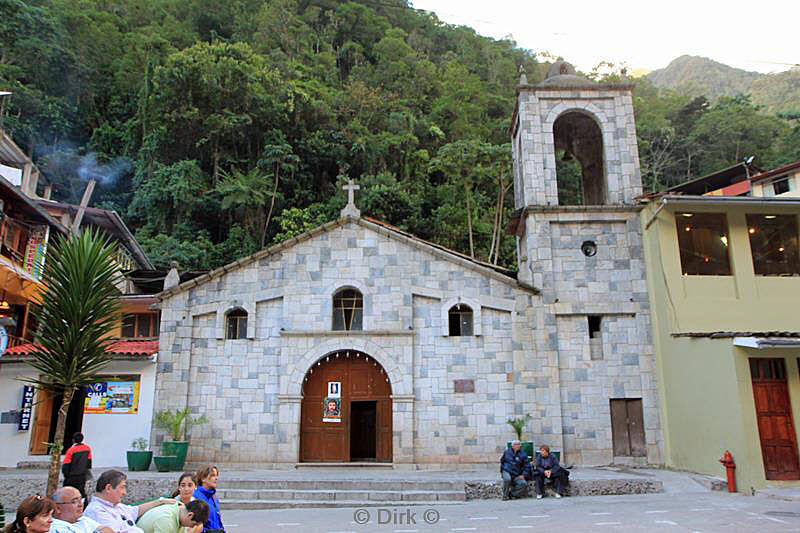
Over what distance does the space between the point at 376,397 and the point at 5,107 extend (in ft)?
107

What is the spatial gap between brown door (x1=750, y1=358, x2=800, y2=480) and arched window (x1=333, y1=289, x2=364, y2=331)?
35.2 feet

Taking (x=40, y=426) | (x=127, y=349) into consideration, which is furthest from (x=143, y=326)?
(x=40, y=426)

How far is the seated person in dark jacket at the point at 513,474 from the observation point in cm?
1387

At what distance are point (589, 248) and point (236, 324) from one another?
37.3 ft

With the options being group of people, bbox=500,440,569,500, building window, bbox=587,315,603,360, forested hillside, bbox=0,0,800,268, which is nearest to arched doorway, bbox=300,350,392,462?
group of people, bbox=500,440,569,500

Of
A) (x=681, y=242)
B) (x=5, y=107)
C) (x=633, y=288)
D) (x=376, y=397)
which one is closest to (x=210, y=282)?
(x=376, y=397)

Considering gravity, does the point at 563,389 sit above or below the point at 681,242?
below

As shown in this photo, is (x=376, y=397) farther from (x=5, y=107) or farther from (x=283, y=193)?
(x=5, y=107)

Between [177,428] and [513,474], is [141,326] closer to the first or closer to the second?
[177,428]

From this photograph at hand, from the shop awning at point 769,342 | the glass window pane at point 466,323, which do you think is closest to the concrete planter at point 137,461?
the glass window pane at point 466,323

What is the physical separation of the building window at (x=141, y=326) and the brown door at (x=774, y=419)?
19.4 m

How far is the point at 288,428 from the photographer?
17.8 m

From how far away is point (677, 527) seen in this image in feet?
32.6

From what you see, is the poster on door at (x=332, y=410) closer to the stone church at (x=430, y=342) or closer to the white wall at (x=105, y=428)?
the stone church at (x=430, y=342)
